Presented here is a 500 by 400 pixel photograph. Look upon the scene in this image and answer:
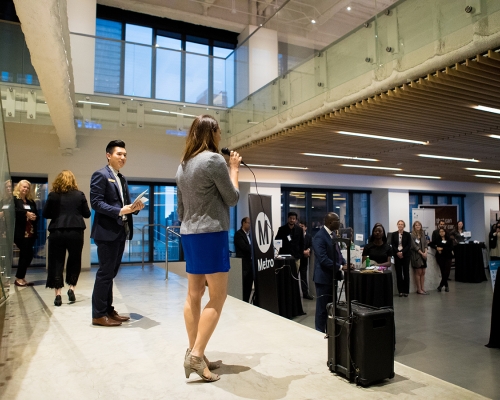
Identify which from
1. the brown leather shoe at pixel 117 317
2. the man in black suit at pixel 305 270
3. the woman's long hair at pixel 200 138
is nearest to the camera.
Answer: the woman's long hair at pixel 200 138

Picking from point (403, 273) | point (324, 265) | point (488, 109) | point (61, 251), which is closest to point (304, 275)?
point (403, 273)

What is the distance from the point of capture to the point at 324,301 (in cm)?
429

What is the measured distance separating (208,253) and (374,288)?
316 cm

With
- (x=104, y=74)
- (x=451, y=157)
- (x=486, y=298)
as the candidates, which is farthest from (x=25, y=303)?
(x=451, y=157)

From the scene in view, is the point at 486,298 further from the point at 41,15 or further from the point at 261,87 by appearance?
the point at 41,15

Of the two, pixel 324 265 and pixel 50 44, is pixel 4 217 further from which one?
pixel 324 265

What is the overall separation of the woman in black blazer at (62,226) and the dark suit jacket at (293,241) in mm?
4139

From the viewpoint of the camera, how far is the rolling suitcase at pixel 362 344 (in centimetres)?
214

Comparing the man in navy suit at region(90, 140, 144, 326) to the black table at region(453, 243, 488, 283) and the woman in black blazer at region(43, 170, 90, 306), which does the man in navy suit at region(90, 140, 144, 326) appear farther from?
the black table at region(453, 243, 488, 283)

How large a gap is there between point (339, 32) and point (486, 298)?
5940mm

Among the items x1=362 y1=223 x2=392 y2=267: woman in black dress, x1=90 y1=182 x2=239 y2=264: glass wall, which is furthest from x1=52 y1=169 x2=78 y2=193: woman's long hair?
x1=90 y1=182 x2=239 y2=264: glass wall

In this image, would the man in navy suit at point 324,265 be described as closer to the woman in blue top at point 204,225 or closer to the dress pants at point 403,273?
the woman in blue top at point 204,225

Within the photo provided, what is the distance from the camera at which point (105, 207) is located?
3.09 metres

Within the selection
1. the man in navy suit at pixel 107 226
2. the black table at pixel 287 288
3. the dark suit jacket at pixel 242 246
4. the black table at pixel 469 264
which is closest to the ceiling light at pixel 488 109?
the black table at pixel 287 288
